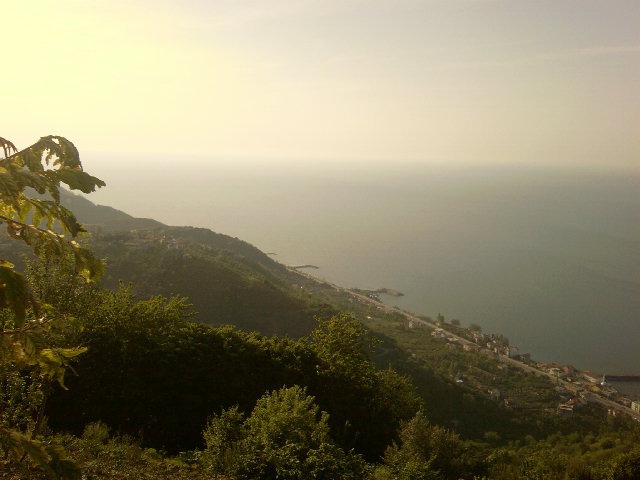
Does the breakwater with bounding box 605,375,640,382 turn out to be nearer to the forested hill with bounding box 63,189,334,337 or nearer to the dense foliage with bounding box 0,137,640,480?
the forested hill with bounding box 63,189,334,337

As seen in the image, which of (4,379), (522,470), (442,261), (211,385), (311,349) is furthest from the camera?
(442,261)

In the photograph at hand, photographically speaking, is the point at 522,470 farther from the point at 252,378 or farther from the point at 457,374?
the point at 457,374

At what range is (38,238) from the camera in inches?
109

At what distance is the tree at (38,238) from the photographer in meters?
2.53

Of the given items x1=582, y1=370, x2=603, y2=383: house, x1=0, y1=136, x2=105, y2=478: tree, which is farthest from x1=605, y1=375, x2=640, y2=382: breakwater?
x1=0, y1=136, x2=105, y2=478: tree

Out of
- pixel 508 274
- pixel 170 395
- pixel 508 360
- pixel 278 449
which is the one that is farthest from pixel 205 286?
pixel 508 274

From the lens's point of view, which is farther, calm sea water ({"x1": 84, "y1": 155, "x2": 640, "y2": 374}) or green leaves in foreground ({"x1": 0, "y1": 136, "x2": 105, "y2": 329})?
calm sea water ({"x1": 84, "y1": 155, "x2": 640, "y2": 374})

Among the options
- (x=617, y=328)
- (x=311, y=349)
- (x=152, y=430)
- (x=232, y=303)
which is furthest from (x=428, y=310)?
(x=152, y=430)

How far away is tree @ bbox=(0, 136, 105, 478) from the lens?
8.29 ft

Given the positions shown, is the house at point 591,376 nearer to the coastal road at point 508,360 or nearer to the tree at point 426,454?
the coastal road at point 508,360

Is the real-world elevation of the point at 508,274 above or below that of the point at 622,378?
above

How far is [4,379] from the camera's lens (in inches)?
337

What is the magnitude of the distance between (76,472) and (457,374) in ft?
212

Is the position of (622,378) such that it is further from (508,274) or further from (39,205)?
(39,205)
